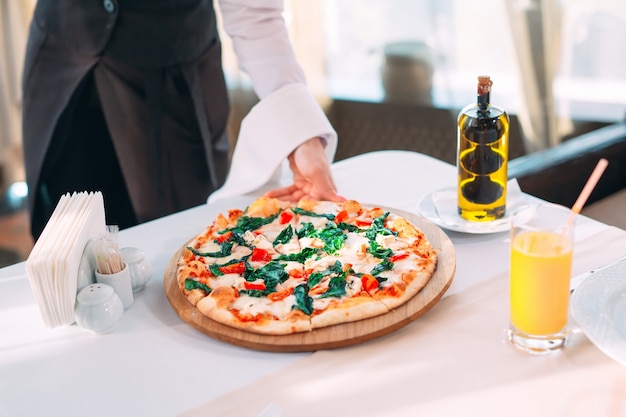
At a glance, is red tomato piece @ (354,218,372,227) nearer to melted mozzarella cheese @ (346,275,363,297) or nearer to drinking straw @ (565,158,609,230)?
melted mozzarella cheese @ (346,275,363,297)

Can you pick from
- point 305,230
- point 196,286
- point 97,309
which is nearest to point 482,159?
point 305,230

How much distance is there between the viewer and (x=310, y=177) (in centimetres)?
145

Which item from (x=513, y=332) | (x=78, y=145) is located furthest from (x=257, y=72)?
(x=513, y=332)

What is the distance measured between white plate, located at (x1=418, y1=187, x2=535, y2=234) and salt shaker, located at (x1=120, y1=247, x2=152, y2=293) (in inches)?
20.1

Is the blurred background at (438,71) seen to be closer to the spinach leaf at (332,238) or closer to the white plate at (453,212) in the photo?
the white plate at (453,212)

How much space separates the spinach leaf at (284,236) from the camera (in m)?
1.25

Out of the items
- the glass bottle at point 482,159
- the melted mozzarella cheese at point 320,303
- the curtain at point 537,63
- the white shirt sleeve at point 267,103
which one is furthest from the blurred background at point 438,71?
the melted mozzarella cheese at point 320,303

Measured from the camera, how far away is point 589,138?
2.27 m

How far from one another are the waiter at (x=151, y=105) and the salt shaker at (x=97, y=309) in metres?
0.50

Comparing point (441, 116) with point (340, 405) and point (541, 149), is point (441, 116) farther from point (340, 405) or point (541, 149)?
point (340, 405)

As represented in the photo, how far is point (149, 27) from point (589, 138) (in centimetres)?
136

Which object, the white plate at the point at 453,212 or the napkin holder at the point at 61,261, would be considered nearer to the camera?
the napkin holder at the point at 61,261

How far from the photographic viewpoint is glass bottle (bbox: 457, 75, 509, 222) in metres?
1.28

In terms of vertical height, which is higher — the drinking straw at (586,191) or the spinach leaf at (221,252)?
the drinking straw at (586,191)
